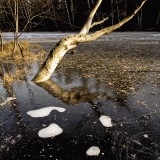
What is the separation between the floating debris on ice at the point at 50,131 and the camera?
9.80 ft

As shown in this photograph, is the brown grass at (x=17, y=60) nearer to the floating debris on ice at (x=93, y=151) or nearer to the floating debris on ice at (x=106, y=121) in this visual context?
the floating debris on ice at (x=106, y=121)

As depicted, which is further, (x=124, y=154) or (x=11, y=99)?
(x=11, y=99)

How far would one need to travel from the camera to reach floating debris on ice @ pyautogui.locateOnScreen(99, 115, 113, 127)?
3300mm

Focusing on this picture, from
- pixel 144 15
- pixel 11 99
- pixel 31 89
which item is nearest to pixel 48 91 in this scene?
pixel 31 89

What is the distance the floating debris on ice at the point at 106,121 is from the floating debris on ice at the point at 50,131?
2.68 ft

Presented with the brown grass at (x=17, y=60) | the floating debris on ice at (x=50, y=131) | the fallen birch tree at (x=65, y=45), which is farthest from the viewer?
the brown grass at (x=17, y=60)

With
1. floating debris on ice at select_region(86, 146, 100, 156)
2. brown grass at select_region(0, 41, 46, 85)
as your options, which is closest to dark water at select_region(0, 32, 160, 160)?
floating debris on ice at select_region(86, 146, 100, 156)

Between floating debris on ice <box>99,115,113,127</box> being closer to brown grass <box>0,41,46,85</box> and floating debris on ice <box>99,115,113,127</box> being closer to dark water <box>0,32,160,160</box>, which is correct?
dark water <box>0,32,160,160</box>

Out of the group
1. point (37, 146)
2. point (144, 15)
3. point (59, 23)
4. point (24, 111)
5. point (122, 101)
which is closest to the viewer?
point (37, 146)

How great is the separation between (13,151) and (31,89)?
8.90 ft

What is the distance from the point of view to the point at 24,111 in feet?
12.5

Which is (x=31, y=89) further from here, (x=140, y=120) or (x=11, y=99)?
(x=140, y=120)

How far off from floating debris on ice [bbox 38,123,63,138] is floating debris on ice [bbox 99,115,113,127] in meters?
0.82

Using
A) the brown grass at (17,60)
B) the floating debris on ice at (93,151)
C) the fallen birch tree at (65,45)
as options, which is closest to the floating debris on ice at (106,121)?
the floating debris on ice at (93,151)
